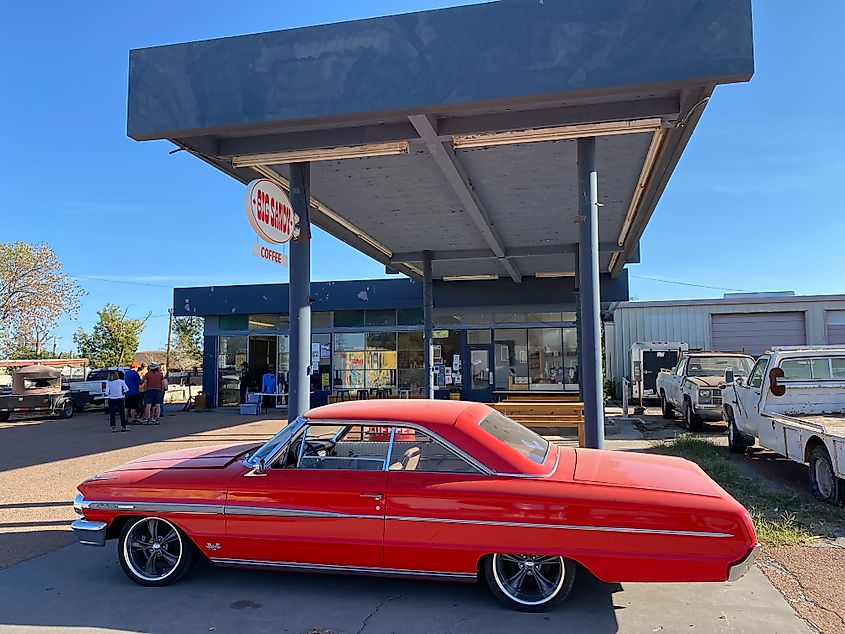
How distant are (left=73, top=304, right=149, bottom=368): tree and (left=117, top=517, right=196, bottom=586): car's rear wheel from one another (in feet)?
134

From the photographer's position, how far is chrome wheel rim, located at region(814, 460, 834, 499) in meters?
7.27

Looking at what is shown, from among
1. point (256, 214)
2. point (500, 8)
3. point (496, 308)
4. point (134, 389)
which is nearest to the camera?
point (500, 8)

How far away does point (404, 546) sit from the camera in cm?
449

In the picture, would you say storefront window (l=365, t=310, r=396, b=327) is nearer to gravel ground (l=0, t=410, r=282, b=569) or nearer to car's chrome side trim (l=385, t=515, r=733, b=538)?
gravel ground (l=0, t=410, r=282, b=569)

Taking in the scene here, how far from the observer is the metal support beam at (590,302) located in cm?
727

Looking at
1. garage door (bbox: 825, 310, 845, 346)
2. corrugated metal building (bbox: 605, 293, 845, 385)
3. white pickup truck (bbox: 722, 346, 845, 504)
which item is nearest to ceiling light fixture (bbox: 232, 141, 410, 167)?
white pickup truck (bbox: 722, 346, 845, 504)

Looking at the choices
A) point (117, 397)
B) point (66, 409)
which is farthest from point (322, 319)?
point (66, 409)

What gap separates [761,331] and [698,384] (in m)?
14.6

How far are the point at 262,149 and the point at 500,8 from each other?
322 centimetres

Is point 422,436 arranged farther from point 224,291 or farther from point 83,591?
point 224,291

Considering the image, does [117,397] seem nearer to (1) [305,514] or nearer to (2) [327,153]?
(2) [327,153]

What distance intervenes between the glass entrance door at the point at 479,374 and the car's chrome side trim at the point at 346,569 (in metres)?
17.5

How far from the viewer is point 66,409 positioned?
70.8 ft

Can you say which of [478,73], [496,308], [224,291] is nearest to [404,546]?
[478,73]
